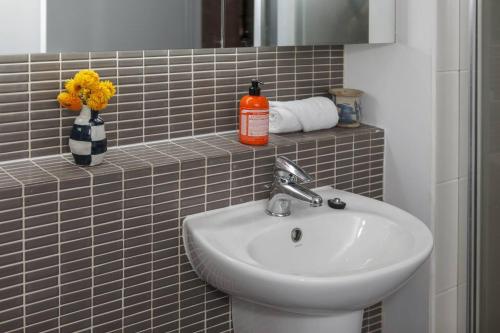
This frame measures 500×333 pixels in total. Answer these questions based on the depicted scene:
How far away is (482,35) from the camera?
5.84 ft

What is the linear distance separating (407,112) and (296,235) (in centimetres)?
53

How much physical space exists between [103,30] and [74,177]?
328 millimetres

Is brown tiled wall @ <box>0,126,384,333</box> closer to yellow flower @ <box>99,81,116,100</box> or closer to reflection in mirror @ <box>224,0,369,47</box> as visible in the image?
yellow flower @ <box>99,81,116,100</box>

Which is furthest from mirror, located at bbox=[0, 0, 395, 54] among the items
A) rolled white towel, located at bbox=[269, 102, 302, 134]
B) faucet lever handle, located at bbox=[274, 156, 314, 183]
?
faucet lever handle, located at bbox=[274, 156, 314, 183]

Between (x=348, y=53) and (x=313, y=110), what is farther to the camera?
(x=348, y=53)

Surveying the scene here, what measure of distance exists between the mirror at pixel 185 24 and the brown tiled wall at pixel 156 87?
169 millimetres

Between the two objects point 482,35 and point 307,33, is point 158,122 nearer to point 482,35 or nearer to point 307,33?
point 307,33

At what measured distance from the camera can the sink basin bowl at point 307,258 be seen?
129 cm

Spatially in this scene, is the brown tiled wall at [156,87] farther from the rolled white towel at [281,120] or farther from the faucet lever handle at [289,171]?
the faucet lever handle at [289,171]

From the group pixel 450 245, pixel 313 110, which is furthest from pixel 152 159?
pixel 450 245

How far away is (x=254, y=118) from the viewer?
1662 millimetres

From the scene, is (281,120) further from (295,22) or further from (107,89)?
(107,89)

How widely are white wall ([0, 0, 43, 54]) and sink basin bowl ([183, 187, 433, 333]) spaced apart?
552 mm

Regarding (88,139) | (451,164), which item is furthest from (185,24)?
(451,164)
